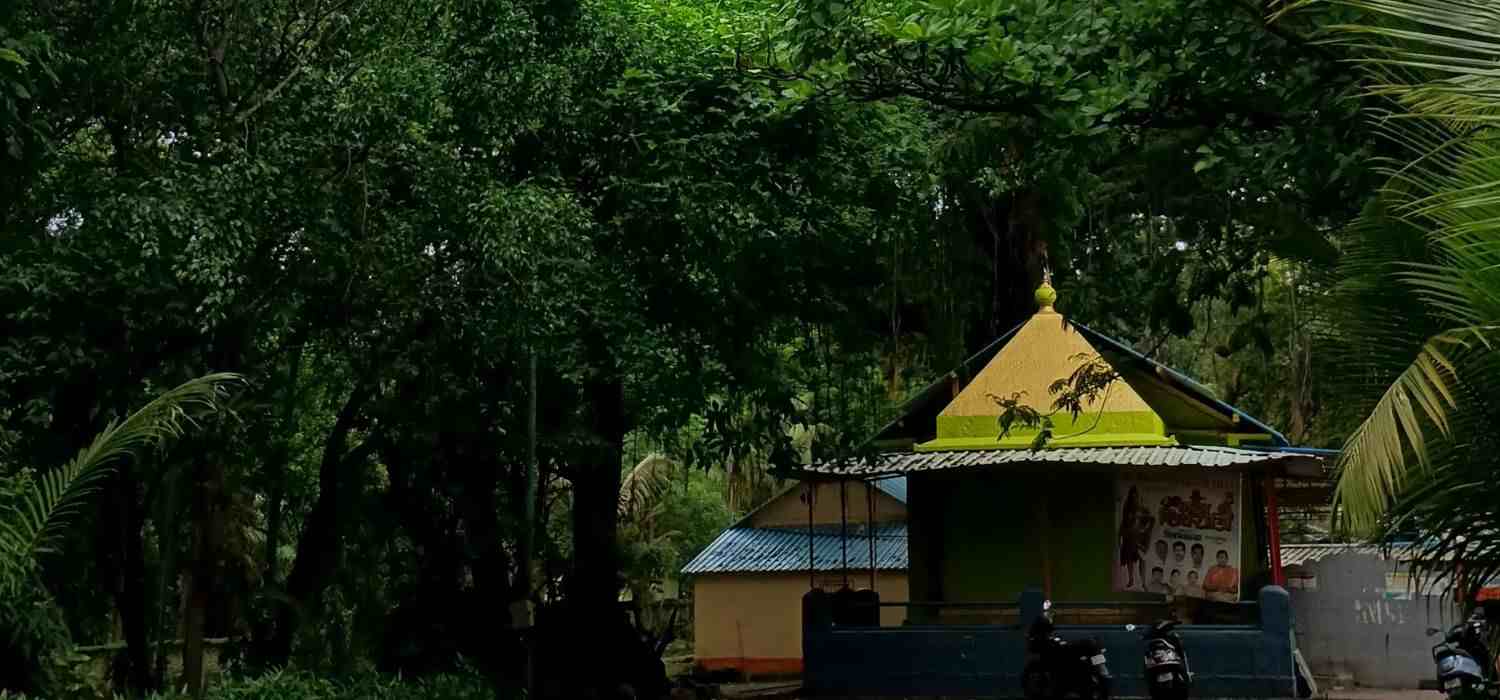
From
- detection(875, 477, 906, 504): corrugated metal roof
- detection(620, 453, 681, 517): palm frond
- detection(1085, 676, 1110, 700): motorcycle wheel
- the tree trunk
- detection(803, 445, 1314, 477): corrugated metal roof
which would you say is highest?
detection(620, 453, 681, 517): palm frond

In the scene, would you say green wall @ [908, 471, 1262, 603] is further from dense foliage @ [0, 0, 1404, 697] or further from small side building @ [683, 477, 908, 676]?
small side building @ [683, 477, 908, 676]

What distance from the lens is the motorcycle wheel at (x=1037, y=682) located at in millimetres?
16281

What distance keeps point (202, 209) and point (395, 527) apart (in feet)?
28.7

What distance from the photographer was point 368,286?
45.8 feet

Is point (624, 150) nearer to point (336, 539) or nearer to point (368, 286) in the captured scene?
point (368, 286)

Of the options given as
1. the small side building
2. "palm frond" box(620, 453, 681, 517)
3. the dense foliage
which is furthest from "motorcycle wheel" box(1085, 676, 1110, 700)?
"palm frond" box(620, 453, 681, 517)

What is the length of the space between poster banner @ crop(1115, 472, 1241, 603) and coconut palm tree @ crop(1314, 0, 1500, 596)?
9.77 meters

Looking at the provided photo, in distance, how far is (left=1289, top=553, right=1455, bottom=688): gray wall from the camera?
799 inches

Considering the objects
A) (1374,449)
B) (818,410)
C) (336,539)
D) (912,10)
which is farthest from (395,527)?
(1374,449)

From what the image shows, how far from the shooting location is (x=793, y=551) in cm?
3022

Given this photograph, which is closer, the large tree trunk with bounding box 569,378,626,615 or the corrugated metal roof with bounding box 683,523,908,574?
the large tree trunk with bounding box 569,378,626,615

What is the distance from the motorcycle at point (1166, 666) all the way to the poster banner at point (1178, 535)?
5.91ft

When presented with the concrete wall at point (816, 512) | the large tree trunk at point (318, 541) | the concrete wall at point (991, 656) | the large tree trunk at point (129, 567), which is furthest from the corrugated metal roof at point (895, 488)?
the large tree trunk at point (129, 567)

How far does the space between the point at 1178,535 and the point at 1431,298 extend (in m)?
11.8
